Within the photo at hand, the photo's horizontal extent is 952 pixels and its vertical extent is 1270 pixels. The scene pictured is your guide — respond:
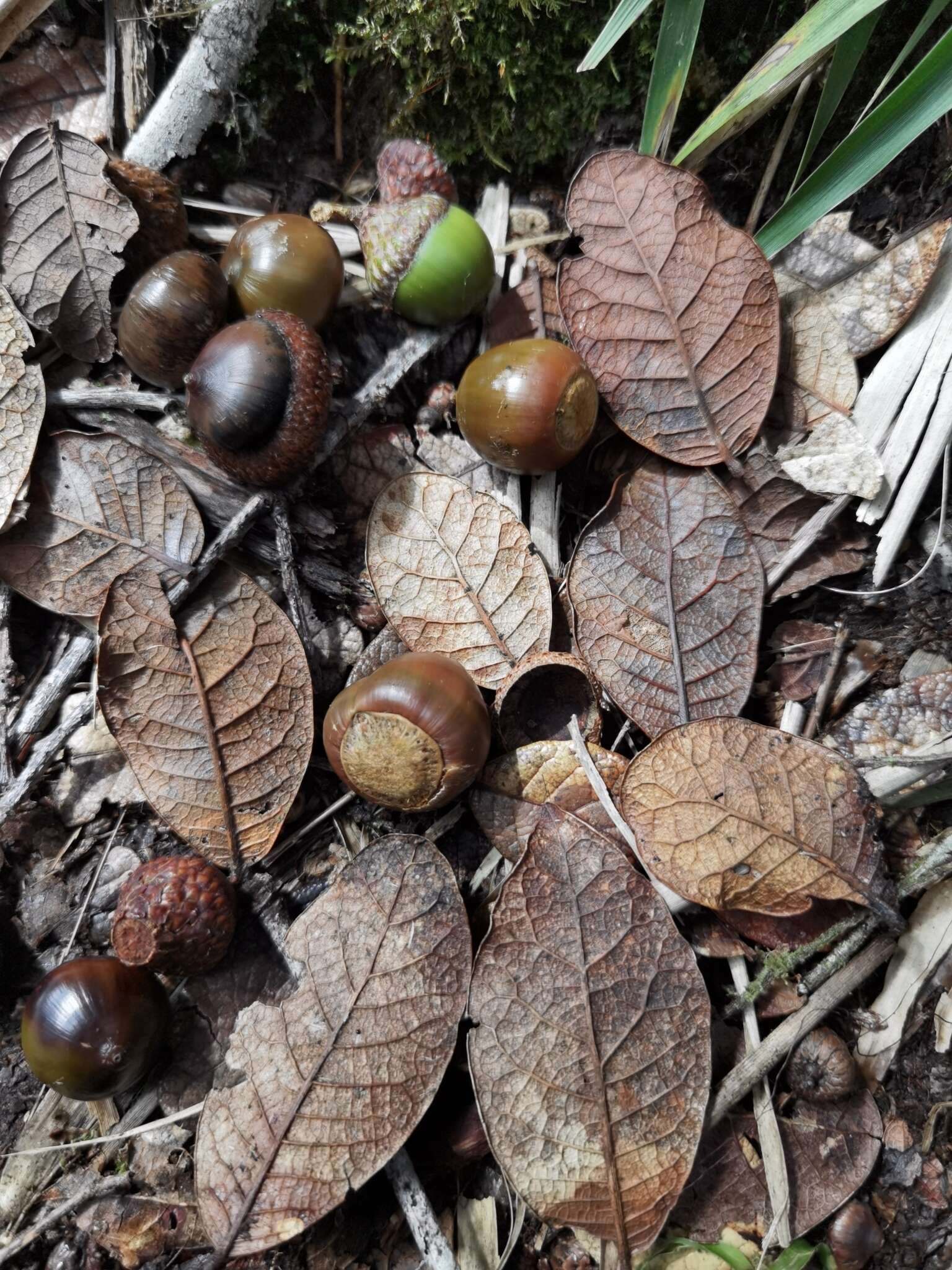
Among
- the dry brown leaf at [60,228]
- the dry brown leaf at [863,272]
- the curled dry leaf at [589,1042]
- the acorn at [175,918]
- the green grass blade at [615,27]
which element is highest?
the dry brown leaf at [60,228]

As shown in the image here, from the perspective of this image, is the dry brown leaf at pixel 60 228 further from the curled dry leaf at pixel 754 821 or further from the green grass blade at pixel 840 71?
the curled dry leaf at pixel 754 821

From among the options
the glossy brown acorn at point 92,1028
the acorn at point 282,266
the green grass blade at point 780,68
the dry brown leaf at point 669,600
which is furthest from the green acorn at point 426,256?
the glossy brown acorn at point 92,1028

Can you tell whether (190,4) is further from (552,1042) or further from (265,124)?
(552,1042)

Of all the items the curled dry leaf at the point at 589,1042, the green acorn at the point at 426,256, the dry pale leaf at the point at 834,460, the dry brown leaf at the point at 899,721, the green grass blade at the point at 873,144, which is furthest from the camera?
the green acorn at the point at 426,256

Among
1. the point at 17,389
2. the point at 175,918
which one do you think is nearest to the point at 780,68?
the point at 17,389

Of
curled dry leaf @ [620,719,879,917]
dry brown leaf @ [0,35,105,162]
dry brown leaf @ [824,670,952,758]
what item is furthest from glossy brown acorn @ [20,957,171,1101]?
dry brown leaf @ [0,35,105,162]

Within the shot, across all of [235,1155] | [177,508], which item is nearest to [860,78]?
[177,508]
